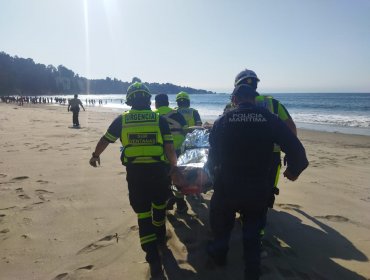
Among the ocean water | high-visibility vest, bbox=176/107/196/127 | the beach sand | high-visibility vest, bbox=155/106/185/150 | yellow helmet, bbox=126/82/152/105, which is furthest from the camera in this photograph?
the ocean water

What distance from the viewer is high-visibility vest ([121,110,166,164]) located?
4086 mm

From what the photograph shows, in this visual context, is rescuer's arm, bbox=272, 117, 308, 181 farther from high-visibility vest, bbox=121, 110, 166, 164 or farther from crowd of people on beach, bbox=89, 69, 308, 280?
Answer: high-visibility vest, bbox=121, 110, 166, 164

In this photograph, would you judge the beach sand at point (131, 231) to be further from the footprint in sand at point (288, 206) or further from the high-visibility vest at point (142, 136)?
the high-visibility vest at point (142, 136)

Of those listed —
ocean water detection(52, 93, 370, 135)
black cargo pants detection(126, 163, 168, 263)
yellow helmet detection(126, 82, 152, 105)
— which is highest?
yellow helmet detection(126, 82, 152, 105)

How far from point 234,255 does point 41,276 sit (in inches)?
88.1

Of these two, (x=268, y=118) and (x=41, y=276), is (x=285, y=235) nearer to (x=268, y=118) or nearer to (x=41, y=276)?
(x=268, y=118)

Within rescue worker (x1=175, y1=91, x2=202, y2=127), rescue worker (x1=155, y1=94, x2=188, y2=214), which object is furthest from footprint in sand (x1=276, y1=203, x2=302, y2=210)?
rescue worker (x1=175, y1=91, x2=202, y2=127)

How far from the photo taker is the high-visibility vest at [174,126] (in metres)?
5.97

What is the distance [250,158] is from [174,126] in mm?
2723

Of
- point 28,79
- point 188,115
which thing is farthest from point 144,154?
point 28,79

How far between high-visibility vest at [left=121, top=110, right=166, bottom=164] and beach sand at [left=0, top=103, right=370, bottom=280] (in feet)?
4.17

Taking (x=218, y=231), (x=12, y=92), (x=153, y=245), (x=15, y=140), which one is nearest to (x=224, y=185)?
(x=218, y=231)

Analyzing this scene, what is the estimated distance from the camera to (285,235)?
4.94 metres

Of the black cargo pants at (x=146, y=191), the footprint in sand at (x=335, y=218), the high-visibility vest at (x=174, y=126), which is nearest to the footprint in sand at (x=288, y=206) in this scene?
the footprint in sand at (x=335, y=218)
